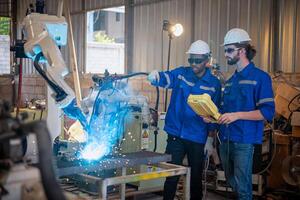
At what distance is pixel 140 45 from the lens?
636 centimetres

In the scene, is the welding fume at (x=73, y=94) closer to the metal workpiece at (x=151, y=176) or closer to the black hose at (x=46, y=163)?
the metal workpiece at (x=151, y=176)

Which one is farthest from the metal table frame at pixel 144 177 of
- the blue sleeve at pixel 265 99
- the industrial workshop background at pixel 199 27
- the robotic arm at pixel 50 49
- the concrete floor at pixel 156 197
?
the industrial workshop background at pixel 199 27

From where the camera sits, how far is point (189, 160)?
10.4 ft

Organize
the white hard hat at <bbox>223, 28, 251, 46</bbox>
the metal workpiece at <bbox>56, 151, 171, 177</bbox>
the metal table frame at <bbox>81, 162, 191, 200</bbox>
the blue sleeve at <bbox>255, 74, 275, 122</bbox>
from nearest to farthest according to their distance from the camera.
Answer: the metal workpiece at <bbox>56, 151, 171, 177</bbox>, the metal table frame at <bbox>81, 162, 191, 200</bbox>, the blue sleeve at <bbox>255, 74, 275, 122</bbox>, the white hard hat at <bbox>223, 28, 251, 46</bbox>

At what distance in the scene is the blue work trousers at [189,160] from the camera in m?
3.13

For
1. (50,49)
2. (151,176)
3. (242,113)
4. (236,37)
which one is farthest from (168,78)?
(50,49)

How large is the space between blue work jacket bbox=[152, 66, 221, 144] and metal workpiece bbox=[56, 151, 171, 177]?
0.59 metres

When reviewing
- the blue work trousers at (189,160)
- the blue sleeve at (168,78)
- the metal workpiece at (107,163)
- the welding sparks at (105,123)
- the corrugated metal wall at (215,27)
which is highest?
the corrugated metal wall at (215,27)

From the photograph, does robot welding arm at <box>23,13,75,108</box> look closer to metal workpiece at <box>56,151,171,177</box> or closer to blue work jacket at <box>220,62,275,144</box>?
metal workpiece at <box>56,151,171,177</box>

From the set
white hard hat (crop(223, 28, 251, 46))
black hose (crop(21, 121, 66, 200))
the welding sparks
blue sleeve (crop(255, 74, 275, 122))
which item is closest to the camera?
black hose (crop(21, 121, 66, 200))

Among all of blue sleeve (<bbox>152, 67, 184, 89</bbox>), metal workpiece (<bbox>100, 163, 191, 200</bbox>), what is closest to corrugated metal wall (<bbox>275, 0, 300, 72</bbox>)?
blue sleeve (<bbox>152, 67, 184, 89</bbox>)

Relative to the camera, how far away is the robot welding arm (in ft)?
6.91

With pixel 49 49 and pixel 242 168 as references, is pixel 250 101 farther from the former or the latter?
pixel 49 49

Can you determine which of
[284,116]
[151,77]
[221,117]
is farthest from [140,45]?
[221,117]
